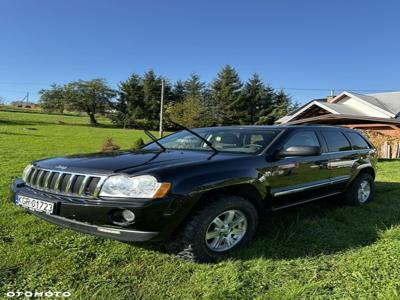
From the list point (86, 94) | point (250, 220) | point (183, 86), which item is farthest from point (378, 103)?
point (86, 94)

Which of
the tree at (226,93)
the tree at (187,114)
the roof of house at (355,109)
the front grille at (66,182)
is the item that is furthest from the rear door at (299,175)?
the tree at (226,93)

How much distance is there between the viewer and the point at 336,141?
5.32m

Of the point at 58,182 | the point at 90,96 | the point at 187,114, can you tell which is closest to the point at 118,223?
the point at 58,182

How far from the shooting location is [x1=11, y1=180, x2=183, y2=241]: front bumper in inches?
114

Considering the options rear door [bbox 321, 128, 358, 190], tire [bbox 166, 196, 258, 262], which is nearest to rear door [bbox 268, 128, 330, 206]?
rear door [bbox 321, 128, 358, 190]

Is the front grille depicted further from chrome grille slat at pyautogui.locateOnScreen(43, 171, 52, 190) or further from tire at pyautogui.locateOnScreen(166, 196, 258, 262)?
tire at pyautogui.locateOnScreen(166, 196, 258, 262)

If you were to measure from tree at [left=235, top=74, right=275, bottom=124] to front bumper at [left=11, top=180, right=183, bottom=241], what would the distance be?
161ft

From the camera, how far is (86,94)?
187ft

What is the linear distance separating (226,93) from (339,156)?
48.2 metres

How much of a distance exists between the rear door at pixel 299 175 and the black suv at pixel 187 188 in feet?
0.04

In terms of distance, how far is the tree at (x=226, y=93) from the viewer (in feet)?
168

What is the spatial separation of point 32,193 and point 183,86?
55.8m

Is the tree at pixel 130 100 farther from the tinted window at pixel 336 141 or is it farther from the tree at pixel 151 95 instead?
the tinted window at pixel 336 141

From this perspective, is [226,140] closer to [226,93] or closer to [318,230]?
[318,230]
